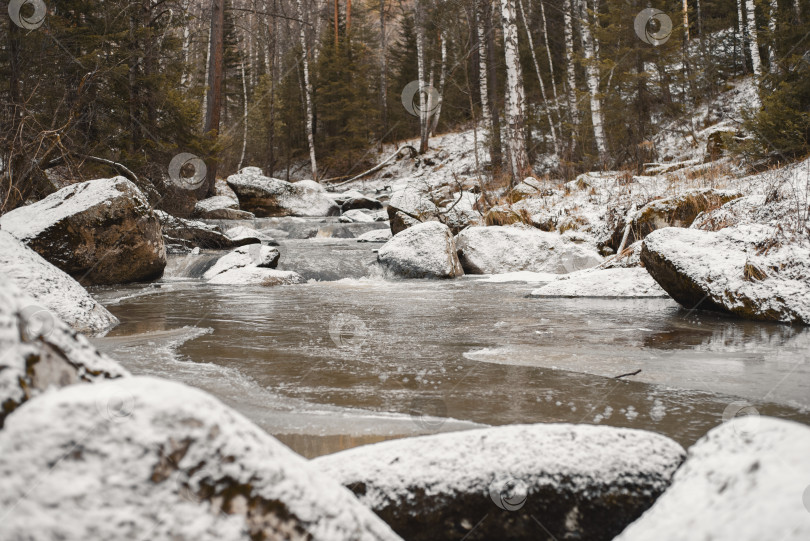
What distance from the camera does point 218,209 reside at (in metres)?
14.0

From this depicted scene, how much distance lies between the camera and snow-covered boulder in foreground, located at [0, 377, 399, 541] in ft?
3.21

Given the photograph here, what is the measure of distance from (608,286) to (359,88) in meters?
22.7

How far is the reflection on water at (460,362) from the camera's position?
2.39 m

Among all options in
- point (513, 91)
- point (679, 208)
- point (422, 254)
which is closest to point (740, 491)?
point (679, 208)

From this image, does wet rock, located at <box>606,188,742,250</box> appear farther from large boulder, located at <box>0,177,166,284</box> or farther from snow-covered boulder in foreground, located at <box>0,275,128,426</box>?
snow-covered boulder in foreground, located at <box>0,275,128,426</box>

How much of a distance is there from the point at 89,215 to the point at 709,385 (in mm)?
6986

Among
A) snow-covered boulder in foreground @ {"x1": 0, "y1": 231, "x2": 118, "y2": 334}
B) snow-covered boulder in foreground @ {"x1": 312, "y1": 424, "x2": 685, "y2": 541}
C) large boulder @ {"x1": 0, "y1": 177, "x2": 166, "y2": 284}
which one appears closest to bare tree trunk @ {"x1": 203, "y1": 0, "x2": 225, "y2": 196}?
large boulder @ {"x1": 0, "y1": 177, "x2": 166, "y2": 284}

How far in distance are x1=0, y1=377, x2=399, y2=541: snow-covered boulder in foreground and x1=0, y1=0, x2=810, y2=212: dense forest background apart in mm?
6414

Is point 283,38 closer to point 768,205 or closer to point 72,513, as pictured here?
point 768,205

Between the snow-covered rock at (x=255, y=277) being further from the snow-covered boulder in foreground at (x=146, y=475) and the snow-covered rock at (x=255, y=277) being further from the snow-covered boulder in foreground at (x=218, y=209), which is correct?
the snow-covered boulder in foreground at (x=146, y=475)

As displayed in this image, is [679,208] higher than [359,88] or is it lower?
lower

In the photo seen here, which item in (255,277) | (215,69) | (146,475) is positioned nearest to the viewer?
(146,475)

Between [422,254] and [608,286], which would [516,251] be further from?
[608,286]

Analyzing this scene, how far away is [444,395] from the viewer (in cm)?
270
